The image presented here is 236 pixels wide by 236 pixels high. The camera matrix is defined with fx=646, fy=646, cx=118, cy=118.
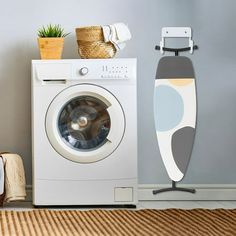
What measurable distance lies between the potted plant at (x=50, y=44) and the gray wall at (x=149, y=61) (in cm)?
21

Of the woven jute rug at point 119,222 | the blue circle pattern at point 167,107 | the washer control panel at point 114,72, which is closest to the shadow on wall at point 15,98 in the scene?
the washer control panel at point 114,72

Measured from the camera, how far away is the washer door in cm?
407

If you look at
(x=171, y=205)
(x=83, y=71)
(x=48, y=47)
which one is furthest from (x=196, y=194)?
(x=48, y=47)

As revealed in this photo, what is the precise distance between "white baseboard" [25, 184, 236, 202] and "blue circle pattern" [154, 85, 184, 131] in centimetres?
43

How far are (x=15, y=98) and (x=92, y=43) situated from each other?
685 millimetres

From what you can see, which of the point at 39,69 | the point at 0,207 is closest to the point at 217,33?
the point at 39,69

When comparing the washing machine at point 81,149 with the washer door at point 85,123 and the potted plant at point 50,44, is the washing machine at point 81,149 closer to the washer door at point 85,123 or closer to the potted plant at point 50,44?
the washer door at point 85,123

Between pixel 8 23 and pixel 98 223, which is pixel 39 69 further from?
pixel 98 223

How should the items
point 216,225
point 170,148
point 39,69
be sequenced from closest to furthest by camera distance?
point 216,225 < point 39,69 < point 170,148

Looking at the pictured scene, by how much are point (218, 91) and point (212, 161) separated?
0.49 meters

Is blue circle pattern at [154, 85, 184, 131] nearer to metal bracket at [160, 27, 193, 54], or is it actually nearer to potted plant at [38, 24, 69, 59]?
metal bracket at [160, 27, 193, 54]

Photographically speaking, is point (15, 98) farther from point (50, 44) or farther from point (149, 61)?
point (149, 61)

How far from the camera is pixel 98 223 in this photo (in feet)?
11.4

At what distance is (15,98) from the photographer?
4.41 m
